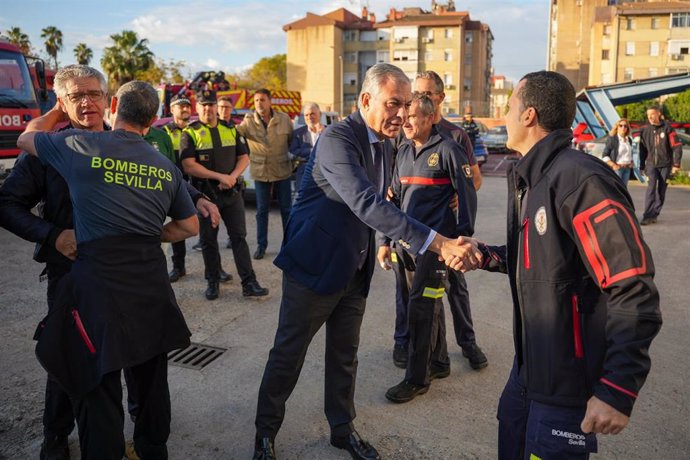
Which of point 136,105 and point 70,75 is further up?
point 70,75

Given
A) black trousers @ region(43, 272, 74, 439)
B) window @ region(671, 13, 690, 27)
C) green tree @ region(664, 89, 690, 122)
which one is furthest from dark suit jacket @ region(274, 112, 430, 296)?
window @ region(671, 13, 690, 27)

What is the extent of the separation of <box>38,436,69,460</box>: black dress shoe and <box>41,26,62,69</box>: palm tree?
190 ft

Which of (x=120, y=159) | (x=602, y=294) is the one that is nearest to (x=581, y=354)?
(x=602, y=294)

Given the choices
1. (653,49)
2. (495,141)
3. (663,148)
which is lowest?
(663,148)

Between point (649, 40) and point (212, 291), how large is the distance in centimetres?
6285

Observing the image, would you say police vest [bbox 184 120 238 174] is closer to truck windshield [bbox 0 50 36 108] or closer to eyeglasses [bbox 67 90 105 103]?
eyeglasses [bbox 67 90 105 103]

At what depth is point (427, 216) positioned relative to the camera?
13.2 ft

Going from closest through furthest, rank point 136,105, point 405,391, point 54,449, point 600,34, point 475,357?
point 136,105 → point 54,449 → point 405,391 → point 475,357 → point 600,34

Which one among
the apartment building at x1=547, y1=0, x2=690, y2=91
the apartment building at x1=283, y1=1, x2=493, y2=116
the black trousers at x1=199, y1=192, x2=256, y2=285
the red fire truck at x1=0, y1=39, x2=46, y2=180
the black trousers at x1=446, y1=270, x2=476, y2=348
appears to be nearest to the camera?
the black trousers at x1=446, y1=270, x2=476, y2=348

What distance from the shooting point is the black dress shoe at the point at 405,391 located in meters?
3.74

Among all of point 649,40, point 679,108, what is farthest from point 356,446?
point 649,40

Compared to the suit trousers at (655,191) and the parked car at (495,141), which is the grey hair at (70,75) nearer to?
the suit trousers at (655,191)

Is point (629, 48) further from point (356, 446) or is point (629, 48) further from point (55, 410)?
point (55, 410)

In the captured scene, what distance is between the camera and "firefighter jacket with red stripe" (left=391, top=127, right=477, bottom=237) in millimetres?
3893
